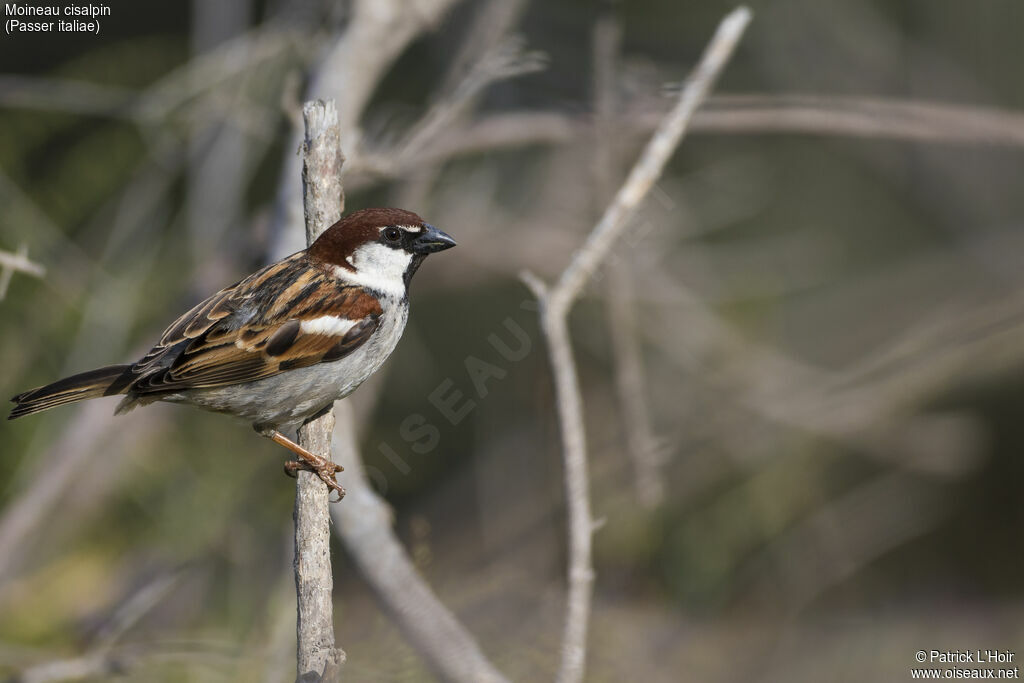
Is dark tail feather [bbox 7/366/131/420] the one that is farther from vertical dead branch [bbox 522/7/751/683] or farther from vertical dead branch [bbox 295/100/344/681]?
vertical dead branch [bbox 522/7/751/683]

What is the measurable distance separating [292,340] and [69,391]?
630 mm

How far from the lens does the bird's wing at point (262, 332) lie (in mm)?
2701

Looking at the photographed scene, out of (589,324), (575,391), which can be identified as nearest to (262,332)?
(575,391)

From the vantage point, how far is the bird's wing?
8.86 ft

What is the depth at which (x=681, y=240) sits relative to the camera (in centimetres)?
557

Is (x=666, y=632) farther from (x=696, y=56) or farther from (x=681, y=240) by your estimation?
(x=696, y=56)

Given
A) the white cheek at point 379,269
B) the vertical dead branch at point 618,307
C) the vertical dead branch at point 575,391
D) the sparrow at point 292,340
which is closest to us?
the vertical dead branch at point 575,391

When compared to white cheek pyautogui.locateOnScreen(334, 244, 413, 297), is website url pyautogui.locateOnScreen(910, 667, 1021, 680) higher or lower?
lower

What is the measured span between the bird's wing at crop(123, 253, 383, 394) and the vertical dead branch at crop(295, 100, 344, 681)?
189mm

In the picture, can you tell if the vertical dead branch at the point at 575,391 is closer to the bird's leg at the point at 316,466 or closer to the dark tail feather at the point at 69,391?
the bird's leg at the point at 316,466

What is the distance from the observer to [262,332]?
9.10 feet

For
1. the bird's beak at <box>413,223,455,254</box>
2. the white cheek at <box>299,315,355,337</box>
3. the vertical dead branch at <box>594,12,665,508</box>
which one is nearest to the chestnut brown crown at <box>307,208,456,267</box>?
the bird's beak at <box>413,223,455,254</box>

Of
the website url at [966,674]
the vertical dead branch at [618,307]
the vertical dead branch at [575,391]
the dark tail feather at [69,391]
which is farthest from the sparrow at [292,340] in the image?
the website url at [966,674]

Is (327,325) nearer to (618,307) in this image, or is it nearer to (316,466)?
(316,466)
